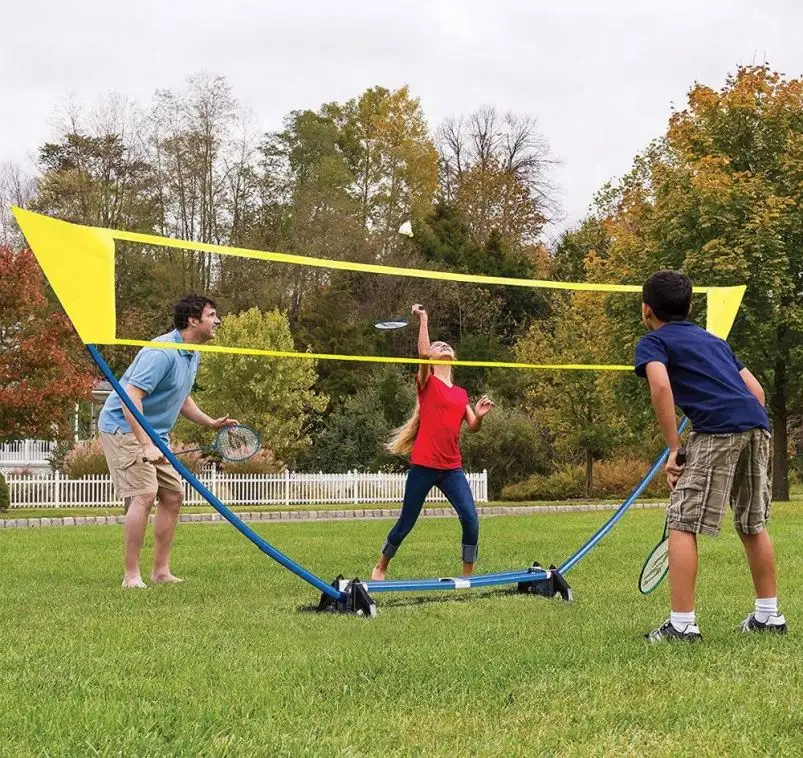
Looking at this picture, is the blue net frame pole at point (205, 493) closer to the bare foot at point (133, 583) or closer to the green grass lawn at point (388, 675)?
the green grass lawn at point (388, 675)

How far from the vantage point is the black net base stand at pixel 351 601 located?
615 cm

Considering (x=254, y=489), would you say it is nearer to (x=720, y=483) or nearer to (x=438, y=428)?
(x=438, y=428)

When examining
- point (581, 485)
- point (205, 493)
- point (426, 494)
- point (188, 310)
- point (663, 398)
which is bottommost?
point (581, 485)

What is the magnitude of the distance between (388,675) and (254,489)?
26131 millimetres

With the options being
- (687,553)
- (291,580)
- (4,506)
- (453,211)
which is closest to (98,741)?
(687,553)

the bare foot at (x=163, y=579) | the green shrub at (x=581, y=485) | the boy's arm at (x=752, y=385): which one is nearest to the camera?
the boy's arm at (x=752, y=385)

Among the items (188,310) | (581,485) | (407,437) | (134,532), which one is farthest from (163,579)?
(581,485)

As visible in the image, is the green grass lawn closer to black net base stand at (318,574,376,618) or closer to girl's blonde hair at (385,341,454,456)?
black net base stand at (318,574,376,618)

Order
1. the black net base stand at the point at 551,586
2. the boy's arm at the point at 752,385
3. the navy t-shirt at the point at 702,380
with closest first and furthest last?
the navy t-shirt at the point at 702,380 < the boy's arm at the point at 752,385 < the black net base stand at the point at 551,586

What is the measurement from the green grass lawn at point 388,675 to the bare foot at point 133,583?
0.25 meters

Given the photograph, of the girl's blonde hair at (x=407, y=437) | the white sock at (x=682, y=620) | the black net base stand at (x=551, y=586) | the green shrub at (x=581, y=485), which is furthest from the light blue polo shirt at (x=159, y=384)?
the green shrub at (x=581, y=485)

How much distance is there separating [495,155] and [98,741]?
54.1 metres

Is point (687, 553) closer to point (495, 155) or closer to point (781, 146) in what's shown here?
point (781, 146)

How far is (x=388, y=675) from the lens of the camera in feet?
14.0
